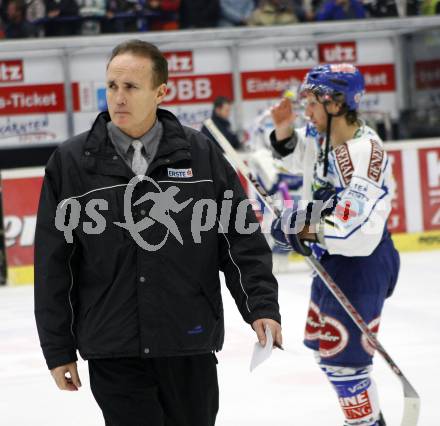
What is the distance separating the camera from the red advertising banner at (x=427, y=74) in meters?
14.1

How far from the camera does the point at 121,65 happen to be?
108 inches

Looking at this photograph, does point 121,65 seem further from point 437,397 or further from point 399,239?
point 399,239

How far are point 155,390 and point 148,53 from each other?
83 centimetres

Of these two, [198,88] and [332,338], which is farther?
[198,88]

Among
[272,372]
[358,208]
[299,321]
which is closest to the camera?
[358,208]

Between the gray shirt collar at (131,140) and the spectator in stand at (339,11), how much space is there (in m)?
10.8

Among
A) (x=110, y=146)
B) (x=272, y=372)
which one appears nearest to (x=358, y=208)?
(x=110, y=146)

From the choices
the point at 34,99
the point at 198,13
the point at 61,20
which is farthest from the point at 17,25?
the point at 198,13

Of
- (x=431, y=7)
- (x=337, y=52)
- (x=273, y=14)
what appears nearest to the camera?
(x=273, y=14)

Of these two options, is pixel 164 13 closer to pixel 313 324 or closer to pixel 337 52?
pixel 337 52

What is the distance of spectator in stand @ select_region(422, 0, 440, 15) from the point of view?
1354cm

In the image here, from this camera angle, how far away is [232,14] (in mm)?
13305

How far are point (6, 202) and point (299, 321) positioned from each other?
346cm

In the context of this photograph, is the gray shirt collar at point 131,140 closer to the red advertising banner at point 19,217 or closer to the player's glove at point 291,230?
the player's glove at point 291,230
